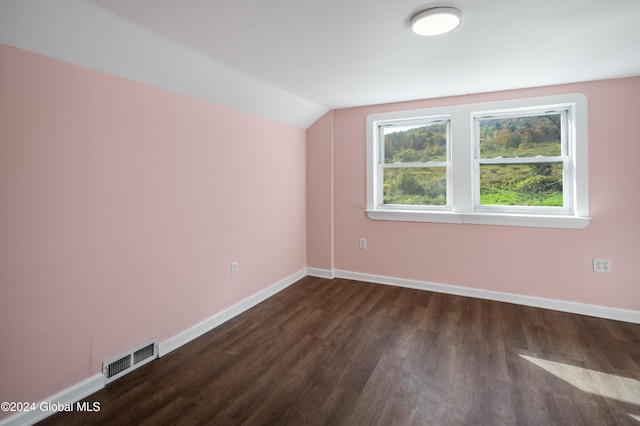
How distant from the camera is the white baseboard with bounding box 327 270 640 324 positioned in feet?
9.50

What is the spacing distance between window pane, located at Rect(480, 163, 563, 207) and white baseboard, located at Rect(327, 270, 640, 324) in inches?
38.9

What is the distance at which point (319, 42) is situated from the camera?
209cm

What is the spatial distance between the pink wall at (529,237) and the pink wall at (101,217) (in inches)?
61.4

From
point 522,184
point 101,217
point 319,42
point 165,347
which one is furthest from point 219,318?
point 522,184

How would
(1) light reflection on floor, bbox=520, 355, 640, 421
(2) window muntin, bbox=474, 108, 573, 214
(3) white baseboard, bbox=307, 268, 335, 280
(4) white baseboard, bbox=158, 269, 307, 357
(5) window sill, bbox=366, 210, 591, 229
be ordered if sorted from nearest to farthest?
(1) light reflection on floor, bbox=520, 355, 640, 421, (4) white baseboard, bbox=158, 269, 307, 357, (5) window sill, bbox=366, 210, 591, 229, (2) window muntin, bbox=474, 108, 573, 214, (3) white baseboard, bbox=307, 268, 335, 280

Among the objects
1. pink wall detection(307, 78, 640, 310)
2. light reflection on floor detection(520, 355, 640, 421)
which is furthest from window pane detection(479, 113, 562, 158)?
light reflection on floor detection(520, 355, 640, 421)

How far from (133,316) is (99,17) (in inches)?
72.7

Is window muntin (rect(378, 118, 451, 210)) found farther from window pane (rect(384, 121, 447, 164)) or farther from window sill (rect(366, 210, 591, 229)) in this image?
window sill (rect(366, 210, 591, 229))

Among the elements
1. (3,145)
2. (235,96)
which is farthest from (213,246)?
(3,145)

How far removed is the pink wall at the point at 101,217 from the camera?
161 centimetres

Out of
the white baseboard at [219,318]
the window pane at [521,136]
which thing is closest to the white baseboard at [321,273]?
the white baseboard at [219,318]

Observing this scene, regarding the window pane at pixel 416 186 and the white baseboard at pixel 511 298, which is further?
the window pane at pixel 416 186

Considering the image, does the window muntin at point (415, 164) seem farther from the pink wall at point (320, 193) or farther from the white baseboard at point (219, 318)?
the white baseboard at point (219, 318)

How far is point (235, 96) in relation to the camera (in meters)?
2.85
